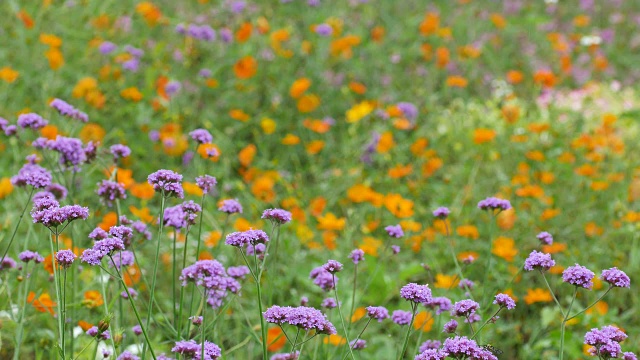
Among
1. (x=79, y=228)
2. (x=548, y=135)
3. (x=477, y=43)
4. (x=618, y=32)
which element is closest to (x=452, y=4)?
(x=477, y=43)

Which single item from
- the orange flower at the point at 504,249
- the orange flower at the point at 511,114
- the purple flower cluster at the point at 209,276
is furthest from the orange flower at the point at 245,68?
the purple flower cluster at the point at 209,276

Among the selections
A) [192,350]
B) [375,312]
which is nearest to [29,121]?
[192,350]

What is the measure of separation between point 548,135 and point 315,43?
1806 mm

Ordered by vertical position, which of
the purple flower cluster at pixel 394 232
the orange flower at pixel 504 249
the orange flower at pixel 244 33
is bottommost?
the orange flower at pixel 504 249

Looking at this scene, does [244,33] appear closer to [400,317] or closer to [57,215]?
[400,317]

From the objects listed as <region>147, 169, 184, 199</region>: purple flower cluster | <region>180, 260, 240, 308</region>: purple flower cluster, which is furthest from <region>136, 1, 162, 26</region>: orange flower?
<region>147, 169, 184, 199</region>: purple flower cluster

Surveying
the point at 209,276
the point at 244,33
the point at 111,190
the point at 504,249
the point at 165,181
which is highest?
the point at 244,33

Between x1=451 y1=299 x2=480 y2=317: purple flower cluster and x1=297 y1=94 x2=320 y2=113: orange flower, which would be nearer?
x1=451 y1=299 x2=480 y2=317: purple flower cluster

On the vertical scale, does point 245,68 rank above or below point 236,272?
above

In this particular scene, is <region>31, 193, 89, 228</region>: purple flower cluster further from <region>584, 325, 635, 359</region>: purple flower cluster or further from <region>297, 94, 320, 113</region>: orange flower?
<region>297, 94, 320, 113</region>: orange flower

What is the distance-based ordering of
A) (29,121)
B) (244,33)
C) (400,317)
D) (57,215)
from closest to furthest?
(57,215)
(400,317)
(29,121)
(244,33)

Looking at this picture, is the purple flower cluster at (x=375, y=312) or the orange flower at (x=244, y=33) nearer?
the purple flower cluster at (x=375, y=312)

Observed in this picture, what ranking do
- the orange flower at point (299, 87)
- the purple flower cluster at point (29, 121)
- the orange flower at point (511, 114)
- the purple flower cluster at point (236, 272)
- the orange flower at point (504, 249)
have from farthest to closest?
the orange flower at point (511, 114) < the orange flower at point (299, 87) < the orange flower at point (504, 249) < the purple flower cluster at point (29, 121) < the purple flower cluster at point (236, 272)

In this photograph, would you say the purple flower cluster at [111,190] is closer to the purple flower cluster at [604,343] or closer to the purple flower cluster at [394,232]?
the purple flower cluster at [394,232]
